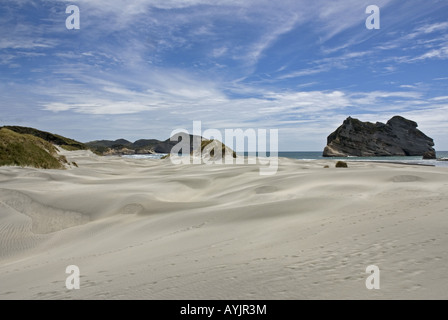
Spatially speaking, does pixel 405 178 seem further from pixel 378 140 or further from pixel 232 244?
pixel 378 140

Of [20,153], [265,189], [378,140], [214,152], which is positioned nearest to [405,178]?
[265,189]

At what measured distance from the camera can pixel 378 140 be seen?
331 ft

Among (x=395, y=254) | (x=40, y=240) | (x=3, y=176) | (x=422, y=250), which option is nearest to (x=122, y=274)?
(x=395, y=254)

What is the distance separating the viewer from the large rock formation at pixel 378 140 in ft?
326

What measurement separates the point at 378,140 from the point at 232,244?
10857 cm

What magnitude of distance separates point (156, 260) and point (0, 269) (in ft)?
11.6

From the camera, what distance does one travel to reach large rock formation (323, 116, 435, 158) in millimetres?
99256

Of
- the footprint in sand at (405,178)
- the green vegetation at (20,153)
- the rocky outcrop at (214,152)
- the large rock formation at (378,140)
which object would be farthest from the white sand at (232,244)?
the large rock formation at (378,140)

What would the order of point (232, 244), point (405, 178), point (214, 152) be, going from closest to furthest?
point (232, 244)
point (405, 178)
point (214, 152)

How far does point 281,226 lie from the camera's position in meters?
6.78

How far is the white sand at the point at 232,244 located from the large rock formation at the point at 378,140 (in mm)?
93304

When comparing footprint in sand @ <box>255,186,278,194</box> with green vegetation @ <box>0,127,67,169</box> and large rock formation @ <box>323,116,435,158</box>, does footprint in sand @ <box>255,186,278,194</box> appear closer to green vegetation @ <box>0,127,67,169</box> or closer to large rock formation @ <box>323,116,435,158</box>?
green vegetation @ <box>0,127,67,169</box>
